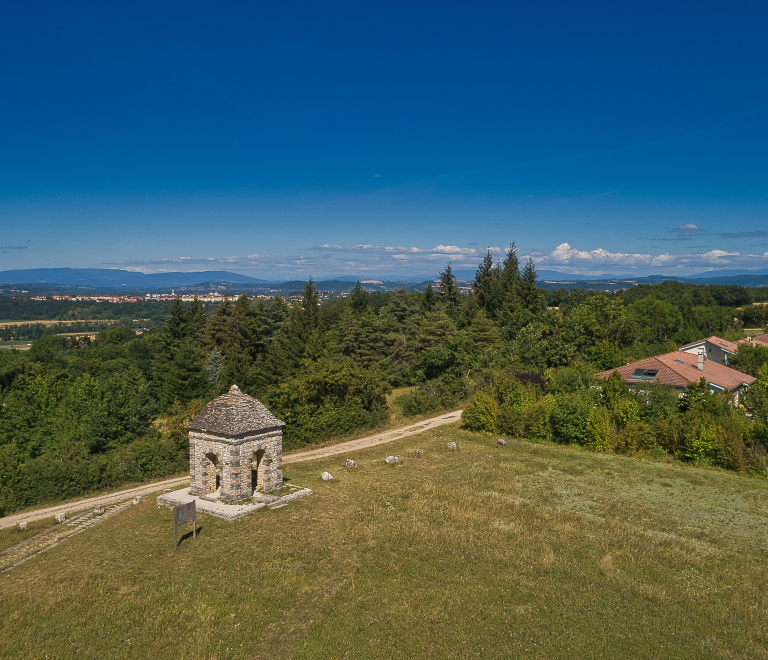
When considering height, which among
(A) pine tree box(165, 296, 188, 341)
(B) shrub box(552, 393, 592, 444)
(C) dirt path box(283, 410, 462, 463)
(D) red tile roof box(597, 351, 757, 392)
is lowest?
(C) dirt path box(283, 410, 462, 463)

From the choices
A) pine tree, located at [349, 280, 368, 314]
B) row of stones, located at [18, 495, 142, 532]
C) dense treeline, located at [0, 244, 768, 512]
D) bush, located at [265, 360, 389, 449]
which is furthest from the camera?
pine tree, located at [349, 280, 368, 314]

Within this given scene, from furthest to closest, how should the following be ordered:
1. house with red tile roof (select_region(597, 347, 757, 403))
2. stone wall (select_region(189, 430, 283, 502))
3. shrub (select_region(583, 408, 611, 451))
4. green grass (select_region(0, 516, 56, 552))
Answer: house with red tile roof (select_region(597, 347, 757, 403)) → shrub (select_region(583, 408, 611, 451)) → stone wall (select_region(189, 430, 283, 502)) → green grass (select_region(0, 516, 56, 552))

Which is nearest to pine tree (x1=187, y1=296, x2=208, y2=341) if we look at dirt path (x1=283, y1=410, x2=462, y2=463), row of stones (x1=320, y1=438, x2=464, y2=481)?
dirt path (x1=283, y1=410, x2=462, y2=463)

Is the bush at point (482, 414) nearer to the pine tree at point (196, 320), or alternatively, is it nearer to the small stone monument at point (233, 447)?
the small stone monument at point (233, 447)

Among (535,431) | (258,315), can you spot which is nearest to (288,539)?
(535,431)

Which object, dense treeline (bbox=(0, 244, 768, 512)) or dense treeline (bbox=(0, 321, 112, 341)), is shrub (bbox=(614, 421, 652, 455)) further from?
dense treeline (bbox=(0, 321, 112, 341))

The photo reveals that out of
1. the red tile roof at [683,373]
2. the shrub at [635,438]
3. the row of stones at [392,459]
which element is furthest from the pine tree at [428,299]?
the shrub at [635,438]

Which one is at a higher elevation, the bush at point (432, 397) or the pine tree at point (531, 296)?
the pine tree at point (531, 296)
